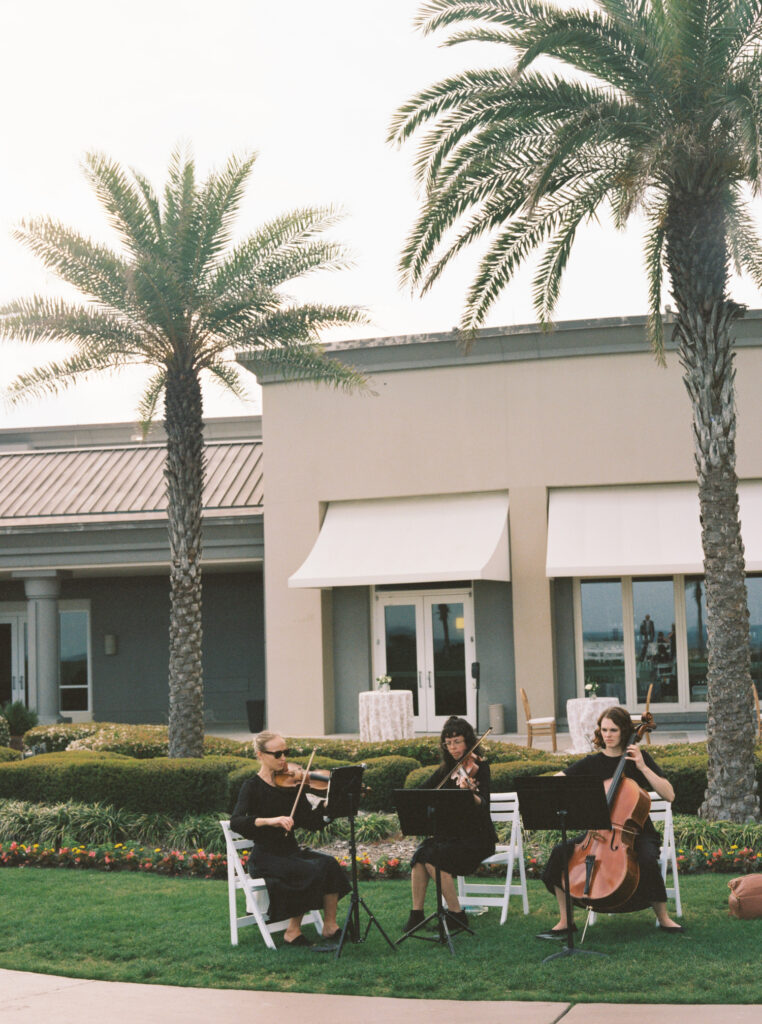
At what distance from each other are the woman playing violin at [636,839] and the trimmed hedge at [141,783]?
5342mm

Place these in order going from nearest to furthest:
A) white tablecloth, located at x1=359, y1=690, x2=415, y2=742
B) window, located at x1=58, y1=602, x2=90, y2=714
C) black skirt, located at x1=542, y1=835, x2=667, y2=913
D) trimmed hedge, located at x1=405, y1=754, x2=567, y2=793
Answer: black skirt, located at x1=542, y1=835, x2=667, y2=913
trimmed hedge, located at x1=405, y1=754, x2=567, y2=793
white tablecloth, located at x1=359, y1=690, x2=415, y2=742
window, located at x1=58, y1=602, x2=90, y2=714

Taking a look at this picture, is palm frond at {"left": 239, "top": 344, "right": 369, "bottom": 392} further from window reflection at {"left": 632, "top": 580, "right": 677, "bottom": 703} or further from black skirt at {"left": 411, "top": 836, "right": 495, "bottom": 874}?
black skirt at {"left": 411, "top": 836, "right": 495, "bottom": 874}

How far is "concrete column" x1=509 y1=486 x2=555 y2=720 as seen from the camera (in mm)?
21141

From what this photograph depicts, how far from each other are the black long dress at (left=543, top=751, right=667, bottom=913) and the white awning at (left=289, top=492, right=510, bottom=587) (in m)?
12.1

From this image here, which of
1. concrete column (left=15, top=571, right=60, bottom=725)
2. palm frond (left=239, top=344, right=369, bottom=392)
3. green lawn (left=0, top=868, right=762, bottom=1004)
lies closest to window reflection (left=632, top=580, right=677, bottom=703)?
palm frond (left=239, top=344, right=369, bottom=392)

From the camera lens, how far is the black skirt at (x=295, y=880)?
25.4 ft

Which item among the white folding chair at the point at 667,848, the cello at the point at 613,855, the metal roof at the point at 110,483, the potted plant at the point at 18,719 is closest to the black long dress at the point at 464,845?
the cello at the point at 613,855

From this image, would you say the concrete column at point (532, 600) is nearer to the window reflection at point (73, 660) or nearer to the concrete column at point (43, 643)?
the concrete column at point (43, 643)

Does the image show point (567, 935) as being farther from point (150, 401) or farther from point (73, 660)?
point (73, 660)

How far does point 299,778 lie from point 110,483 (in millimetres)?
18235

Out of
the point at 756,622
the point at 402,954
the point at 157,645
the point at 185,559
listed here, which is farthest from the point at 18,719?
the point at 402,954

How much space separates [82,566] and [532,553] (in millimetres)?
8767

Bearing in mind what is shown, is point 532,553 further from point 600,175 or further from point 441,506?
point 600,175

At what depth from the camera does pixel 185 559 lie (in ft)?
50.8
